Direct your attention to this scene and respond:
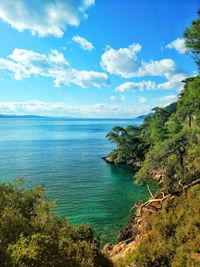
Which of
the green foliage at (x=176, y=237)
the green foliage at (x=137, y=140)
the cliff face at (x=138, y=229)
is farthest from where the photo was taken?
the green foliage at (x=137, y=140)

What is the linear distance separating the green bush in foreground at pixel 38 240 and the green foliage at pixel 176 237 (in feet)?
9.88

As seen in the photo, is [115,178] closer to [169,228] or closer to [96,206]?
[96,206]

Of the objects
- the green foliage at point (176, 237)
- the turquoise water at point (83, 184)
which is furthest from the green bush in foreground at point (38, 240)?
the turquoise water at point (83, 184)

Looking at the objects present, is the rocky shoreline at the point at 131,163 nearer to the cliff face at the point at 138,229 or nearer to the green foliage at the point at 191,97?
the green foliage at the point at 191,97

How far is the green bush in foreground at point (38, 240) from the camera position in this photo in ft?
40.5

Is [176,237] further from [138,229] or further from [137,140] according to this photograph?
[137,140]

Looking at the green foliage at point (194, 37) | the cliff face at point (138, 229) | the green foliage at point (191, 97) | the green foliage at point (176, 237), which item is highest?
the green foliage at point (194, 37)

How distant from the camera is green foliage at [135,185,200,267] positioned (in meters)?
17.0

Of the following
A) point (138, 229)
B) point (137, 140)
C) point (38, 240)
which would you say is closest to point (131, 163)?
point (137, 140)

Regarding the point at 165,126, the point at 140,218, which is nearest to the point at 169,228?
the point at 140,218

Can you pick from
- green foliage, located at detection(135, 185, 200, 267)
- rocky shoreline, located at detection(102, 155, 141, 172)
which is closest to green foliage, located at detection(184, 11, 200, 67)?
green foliage, located at detection(135, 185, 200, 267)

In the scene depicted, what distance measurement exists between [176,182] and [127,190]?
2887 cm

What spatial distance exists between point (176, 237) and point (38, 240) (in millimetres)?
9682

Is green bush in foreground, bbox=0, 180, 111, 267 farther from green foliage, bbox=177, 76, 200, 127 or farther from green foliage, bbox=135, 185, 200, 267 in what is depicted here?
green foliage, bbox=177, 76, 200, 127
